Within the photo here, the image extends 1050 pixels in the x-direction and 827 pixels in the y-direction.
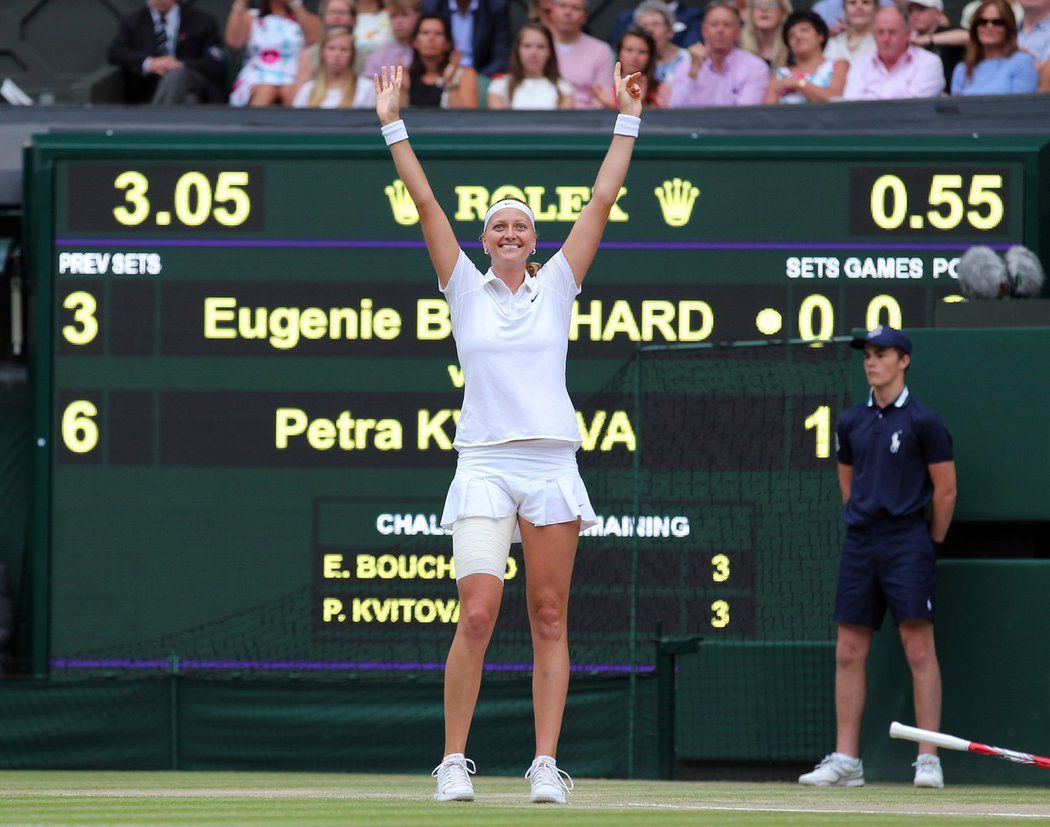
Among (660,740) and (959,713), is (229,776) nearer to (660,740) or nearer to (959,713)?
(660,740)

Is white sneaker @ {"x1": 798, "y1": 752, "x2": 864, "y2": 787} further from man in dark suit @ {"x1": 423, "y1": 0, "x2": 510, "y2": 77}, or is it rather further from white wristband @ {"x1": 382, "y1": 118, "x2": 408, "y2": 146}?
man in dark suit @ {"x1": 423, "y1": 0, "x2": 510, "y2": 77}

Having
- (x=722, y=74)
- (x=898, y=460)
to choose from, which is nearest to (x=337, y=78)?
(x=722, y=74)

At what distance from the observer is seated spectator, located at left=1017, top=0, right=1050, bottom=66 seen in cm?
1059

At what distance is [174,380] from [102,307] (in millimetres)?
471

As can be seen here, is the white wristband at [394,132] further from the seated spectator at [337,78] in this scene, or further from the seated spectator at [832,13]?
the seated spectator at [832,13]

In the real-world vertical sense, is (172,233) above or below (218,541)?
above

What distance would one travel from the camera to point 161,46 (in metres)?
11.9

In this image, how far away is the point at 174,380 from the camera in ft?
30.7

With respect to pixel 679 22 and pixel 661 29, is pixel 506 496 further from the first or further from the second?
pixel 679 22

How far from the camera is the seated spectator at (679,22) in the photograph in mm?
11617

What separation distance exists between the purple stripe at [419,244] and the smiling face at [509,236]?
355 centimetres

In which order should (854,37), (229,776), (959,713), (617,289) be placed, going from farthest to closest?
(854,37) < (617,289) < (229,776) < (959,713)

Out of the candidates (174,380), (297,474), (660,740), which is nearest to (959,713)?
(660,740)

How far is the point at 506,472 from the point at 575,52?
5.96m
